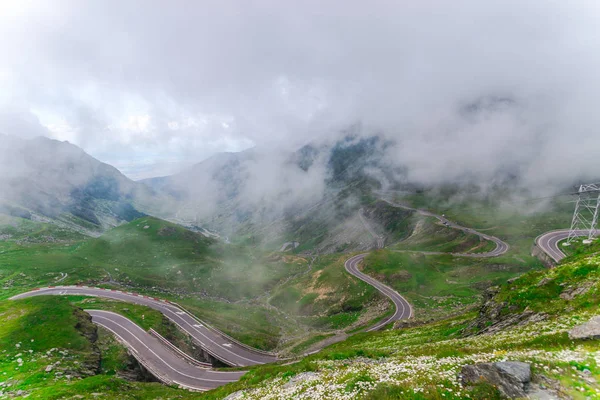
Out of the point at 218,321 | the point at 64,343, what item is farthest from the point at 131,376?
the point at 218,321

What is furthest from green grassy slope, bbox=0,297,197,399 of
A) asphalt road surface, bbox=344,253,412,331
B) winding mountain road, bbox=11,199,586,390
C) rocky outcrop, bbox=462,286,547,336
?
asphalt road surface, bbox=344,253,412,331

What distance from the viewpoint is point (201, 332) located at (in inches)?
3420

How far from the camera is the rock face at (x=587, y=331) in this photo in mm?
18094

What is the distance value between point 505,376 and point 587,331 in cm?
995

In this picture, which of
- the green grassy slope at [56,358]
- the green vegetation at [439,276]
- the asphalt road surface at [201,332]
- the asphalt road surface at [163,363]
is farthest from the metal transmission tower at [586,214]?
the green grassy slope at [56,358]

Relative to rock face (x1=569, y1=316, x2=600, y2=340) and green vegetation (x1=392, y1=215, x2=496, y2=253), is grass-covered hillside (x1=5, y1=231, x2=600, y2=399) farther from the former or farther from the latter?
green vegetation (x1=392, y1=215, x2=496, y2=253)

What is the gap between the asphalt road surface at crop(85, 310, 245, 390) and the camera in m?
54.9

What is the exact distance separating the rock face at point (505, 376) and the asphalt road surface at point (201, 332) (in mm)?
69805

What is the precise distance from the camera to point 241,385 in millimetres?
30734

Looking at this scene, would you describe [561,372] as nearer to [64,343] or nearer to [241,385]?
[241,385]

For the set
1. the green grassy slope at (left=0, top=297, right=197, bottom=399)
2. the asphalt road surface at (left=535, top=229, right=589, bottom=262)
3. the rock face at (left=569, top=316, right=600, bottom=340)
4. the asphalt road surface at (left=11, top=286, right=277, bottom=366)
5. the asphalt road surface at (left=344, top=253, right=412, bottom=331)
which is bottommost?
the asphalt road surface at (left=11, top=286, right=277, bottom=366)

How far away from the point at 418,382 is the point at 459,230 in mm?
203857

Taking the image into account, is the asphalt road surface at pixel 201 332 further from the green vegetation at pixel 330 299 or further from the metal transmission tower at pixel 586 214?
the metal transmission tower at pixel 586 214

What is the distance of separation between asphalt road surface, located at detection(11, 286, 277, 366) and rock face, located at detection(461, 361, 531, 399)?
2748 inches
